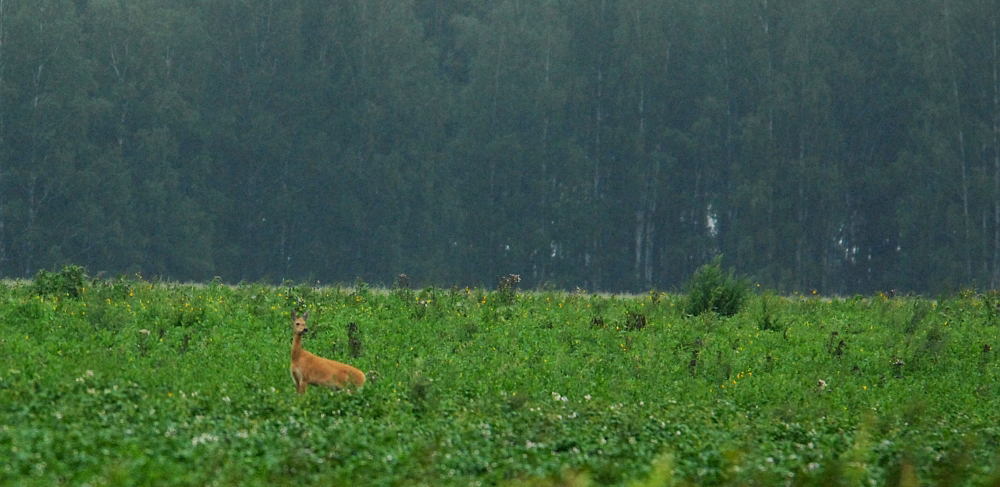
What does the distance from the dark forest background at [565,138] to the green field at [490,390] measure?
24315 millimetres

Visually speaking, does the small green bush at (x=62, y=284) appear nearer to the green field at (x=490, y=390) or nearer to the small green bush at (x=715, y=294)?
the green field at (x=490, y=390)

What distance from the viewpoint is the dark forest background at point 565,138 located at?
44.2m

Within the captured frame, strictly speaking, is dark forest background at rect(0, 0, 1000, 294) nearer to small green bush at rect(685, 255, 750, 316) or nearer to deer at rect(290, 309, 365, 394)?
small green bush at rect(685, 255, 750, 316)

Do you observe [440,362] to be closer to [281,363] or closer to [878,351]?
[281,363]

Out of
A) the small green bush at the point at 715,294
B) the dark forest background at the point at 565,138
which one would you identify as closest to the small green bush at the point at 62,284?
the small green bush at the point at 715,294

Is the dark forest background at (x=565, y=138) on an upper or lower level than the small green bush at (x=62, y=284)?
upper

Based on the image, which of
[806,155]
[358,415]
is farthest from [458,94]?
[358,415]

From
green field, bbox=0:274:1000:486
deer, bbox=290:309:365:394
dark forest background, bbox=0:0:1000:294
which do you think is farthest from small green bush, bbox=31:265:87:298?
dark forest background, bbox=0:0:1000:294

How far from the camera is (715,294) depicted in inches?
765

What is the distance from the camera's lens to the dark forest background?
44219mm

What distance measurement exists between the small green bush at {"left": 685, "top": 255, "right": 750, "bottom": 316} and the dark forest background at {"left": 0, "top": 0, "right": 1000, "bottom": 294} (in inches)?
946

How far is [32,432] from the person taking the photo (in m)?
8.59

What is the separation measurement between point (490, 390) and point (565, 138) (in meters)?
35.0

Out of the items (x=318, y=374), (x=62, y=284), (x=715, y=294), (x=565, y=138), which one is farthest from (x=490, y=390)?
(x=565, y=138)
